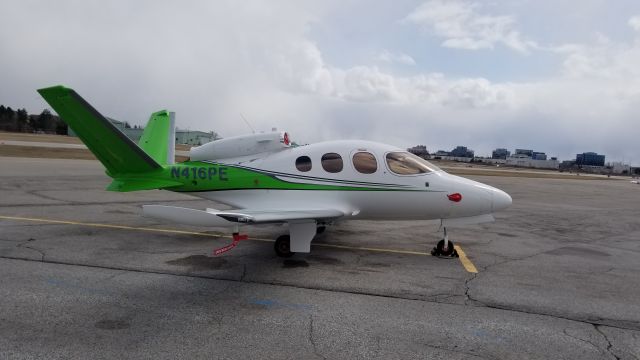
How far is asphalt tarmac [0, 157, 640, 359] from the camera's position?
500 cm

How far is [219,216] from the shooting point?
701cm

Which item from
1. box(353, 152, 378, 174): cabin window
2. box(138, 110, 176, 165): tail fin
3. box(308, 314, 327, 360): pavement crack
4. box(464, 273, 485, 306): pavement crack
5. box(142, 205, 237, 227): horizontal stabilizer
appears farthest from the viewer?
box(138, 110, 176, 165): tail fin

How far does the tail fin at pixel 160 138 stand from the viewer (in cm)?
1231

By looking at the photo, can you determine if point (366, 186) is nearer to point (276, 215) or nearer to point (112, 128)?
point (276, 215)

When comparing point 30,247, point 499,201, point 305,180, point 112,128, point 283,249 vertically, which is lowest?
point 30,247

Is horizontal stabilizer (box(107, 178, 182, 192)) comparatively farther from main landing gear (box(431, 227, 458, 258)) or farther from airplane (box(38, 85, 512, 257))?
main landing gear (box(431, 227, 458, 258))

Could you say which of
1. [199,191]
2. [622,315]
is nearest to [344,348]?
[622,315]

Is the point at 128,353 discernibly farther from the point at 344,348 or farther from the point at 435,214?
the point at 435,214

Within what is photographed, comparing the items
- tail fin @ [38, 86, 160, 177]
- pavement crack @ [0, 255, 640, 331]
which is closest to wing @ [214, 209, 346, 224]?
pavement crack @ [0, 255, 640, 331]

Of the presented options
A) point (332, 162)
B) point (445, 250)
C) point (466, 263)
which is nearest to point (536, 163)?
point (445, 250)

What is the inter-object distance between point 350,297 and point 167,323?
284 cm

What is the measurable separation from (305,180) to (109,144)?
4631 millimetres

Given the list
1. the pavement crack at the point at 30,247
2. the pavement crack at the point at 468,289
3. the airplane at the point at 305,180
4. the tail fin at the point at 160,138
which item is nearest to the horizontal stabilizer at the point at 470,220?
the airplane at the point at 305,180

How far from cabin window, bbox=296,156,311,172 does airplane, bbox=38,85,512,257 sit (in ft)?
0.08
